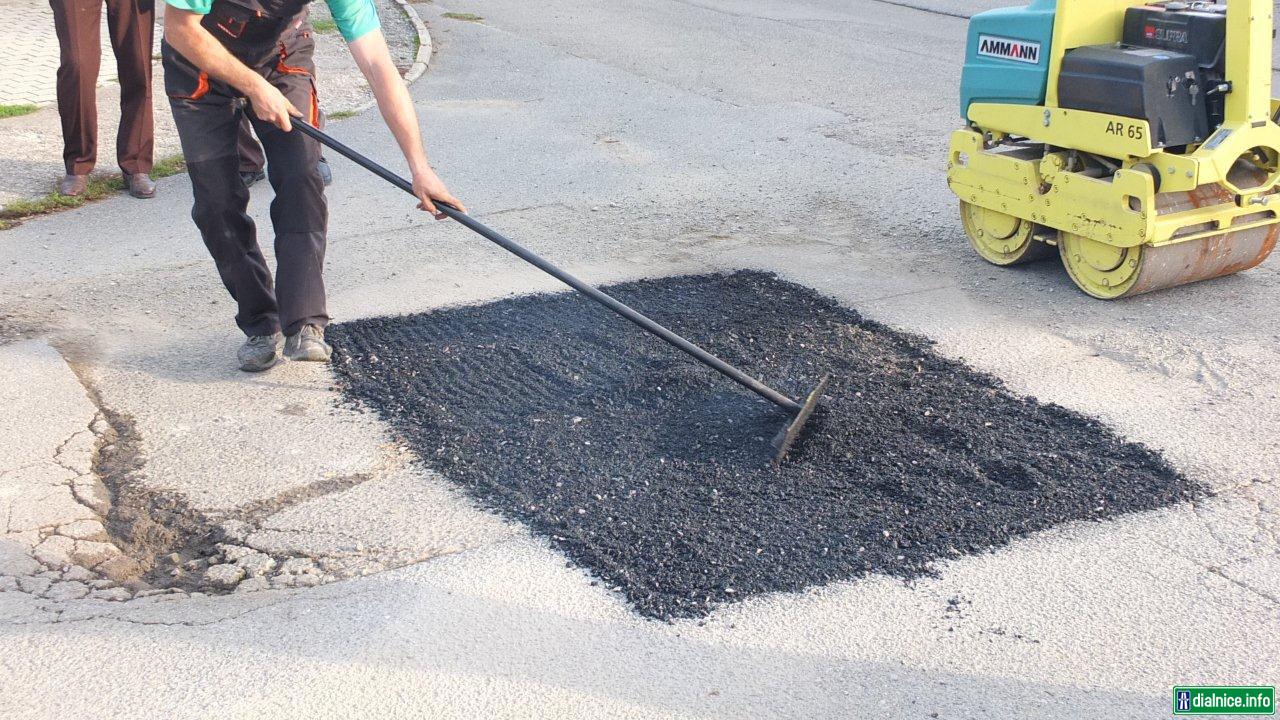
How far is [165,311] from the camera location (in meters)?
4.92

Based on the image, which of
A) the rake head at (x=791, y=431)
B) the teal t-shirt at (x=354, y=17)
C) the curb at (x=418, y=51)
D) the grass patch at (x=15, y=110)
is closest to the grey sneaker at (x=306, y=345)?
the teal t-shirt at (x=354, y=17)

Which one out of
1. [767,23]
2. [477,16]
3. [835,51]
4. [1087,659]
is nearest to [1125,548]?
[1087,659]

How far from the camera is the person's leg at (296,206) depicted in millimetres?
4121

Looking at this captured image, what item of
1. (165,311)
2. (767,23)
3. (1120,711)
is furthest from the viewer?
(767,23)

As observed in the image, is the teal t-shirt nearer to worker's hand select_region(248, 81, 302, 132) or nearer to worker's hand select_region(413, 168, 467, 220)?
worker's hand select_region(248, 81, 302, 132)

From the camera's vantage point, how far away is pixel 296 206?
416 centimetres

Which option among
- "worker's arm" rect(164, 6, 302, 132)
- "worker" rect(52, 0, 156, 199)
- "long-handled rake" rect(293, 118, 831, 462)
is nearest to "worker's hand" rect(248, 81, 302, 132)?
"worker's arm" rect(164, 6, 302, 132)

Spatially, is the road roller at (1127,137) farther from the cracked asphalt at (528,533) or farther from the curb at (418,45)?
the curb at (418,45)

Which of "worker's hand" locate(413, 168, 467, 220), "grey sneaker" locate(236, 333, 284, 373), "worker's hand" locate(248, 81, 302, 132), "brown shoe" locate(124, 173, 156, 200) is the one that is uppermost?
"worker's hand" locate(248, 81, 302, 132)

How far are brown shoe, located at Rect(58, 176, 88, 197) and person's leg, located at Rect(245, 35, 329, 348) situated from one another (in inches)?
108

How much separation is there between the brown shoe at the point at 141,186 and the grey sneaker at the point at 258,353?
8.48 feet

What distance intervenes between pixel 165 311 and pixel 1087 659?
4012mm

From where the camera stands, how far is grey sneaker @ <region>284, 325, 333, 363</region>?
4.27 meters

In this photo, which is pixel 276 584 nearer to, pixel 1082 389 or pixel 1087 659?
pixel 1087 659
